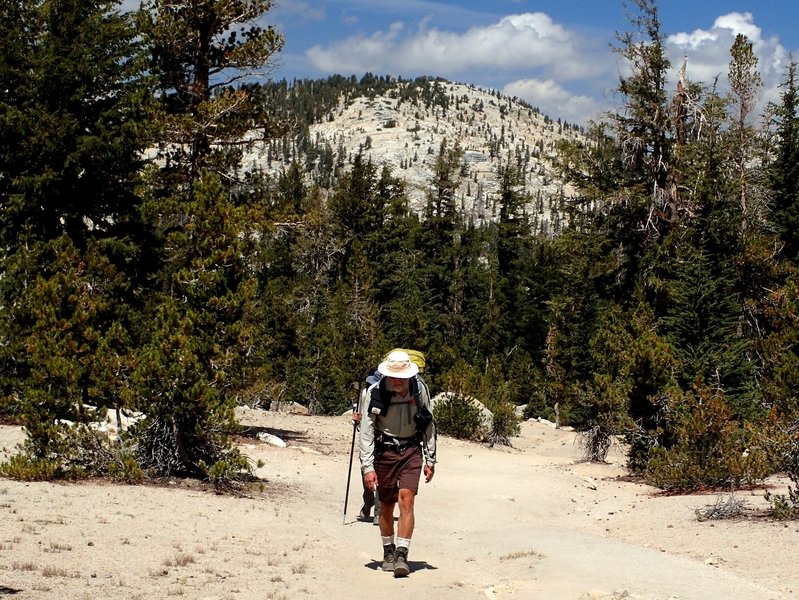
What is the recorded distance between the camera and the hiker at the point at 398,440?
7.15 meters

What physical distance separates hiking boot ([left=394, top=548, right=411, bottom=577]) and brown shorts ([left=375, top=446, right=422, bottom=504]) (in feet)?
1.51

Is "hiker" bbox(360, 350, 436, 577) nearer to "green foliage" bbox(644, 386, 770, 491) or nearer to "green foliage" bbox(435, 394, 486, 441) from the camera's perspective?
"green foliage" bbox(644, 386, 770, 491)

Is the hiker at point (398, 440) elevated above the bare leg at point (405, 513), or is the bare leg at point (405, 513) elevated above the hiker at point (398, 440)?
the hiker at point (398, 440)

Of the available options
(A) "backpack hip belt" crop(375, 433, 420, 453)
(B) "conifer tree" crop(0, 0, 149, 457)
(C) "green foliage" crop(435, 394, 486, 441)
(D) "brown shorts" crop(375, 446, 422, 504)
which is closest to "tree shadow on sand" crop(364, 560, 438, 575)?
(D) "brown shorts" crop(375, 446, 422, 504)

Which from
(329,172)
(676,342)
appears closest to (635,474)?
(676,342)

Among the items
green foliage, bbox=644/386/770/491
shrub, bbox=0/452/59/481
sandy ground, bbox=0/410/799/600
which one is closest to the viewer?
sandy ground, bbox=0/410/799/600

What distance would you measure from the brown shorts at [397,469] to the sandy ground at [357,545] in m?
0.80

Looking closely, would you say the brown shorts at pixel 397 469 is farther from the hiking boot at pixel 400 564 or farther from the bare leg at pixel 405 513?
the hiking boot at pixel 400 564

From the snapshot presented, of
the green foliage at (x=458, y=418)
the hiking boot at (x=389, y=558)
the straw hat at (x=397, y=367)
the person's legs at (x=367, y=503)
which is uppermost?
the straw hat at (x=397, y=367)

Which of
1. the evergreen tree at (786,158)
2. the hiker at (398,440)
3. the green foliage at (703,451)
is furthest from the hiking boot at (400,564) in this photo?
the evergreen tree at (786,158)

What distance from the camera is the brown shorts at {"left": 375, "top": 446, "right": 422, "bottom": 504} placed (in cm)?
722

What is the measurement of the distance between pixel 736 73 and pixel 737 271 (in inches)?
413

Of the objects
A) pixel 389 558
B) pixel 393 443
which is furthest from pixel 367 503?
pixel 393 443

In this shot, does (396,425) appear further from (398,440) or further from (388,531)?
(388,531)
